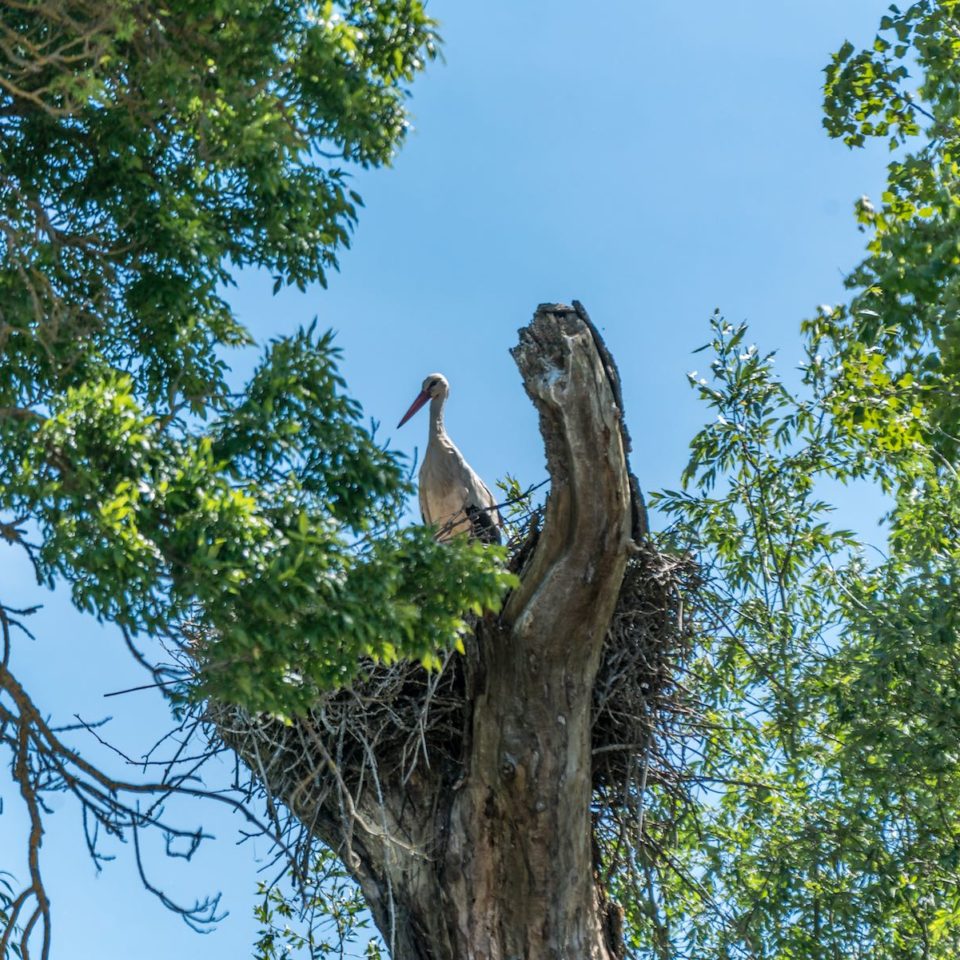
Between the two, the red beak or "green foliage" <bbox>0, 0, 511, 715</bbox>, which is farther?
the red beak

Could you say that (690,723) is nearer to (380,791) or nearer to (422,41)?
(380,791)

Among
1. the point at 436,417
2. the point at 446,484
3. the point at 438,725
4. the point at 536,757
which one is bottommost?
the point at 536,757

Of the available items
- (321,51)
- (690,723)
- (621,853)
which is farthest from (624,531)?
(321,51)

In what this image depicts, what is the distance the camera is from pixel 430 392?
11898 millimetres

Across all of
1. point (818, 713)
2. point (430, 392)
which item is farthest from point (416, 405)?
point (818, 713)

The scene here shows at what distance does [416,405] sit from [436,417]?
0.70m

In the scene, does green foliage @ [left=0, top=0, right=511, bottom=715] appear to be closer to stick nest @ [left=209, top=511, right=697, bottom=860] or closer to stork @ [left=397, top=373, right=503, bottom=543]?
stick nest @ [left=209, top=511, right=697, bottom=860]

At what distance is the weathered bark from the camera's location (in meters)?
7.24

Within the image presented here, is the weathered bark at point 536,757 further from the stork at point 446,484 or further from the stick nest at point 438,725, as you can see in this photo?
the stork at point 446,484

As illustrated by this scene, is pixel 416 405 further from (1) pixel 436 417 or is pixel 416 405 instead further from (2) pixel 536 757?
(2) pixel 536 757

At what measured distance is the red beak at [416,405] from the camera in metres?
12.0

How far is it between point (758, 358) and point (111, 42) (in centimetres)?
493

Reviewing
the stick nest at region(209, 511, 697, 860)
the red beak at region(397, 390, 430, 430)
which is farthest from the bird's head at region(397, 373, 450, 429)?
the stick nest at region(209, 511, 697, 860)

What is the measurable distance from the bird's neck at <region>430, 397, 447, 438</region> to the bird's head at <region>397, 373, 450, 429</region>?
0.16 feet
